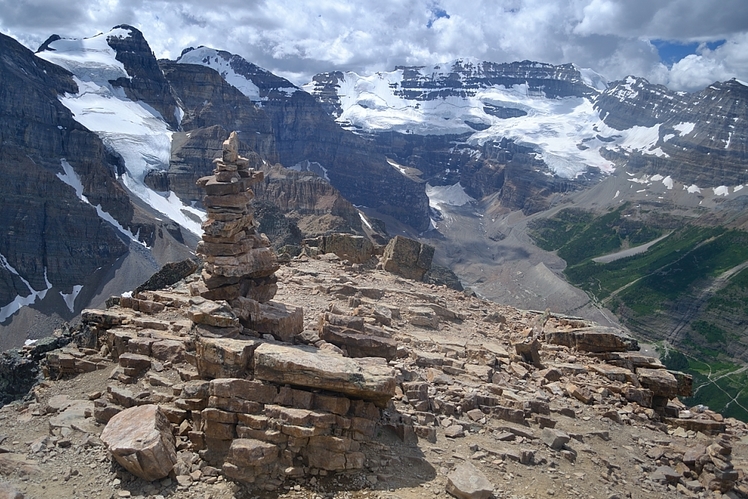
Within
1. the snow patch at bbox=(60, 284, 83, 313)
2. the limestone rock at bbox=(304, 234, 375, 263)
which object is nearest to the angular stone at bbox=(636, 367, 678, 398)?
the limestone rock at bbox=(304, 234, 375, 263)

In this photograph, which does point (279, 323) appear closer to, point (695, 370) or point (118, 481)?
point (118, 481)

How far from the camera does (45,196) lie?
147250 mm

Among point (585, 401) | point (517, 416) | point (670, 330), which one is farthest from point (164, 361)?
point (670, 330)

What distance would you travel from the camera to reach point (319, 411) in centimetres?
1537

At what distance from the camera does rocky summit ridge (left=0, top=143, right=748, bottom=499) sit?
14594 mm

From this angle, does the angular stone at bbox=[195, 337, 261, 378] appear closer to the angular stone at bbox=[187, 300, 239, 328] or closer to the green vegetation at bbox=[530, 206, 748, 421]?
the angular stone at bbox=[187, 300, 239, 328]

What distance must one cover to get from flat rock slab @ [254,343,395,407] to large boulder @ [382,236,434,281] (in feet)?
95.7

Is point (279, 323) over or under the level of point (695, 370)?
over

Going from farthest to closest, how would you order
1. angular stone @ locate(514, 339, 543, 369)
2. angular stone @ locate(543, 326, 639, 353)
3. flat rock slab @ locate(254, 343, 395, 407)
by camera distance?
angular stone @ locate(543, 326, 639, 353) < angular stone @ locate(514, 339, 543, 369) < flat rock slab @ locate(254, 343, 395, 407)

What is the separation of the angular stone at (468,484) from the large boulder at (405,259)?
30382 mm

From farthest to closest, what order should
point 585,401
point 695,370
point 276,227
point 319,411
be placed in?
point 276,227, point 695,370, point 585,401, point 319,411

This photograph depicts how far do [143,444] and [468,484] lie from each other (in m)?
8.02

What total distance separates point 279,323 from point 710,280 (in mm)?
183381

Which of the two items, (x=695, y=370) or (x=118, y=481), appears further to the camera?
(x=695, y=370)
